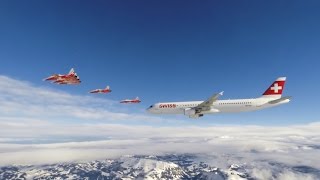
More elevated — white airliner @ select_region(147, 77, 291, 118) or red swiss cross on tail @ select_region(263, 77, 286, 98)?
red swiss cross on tail @ select_region(263, 77, 286, 98)

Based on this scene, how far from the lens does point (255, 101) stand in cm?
13588

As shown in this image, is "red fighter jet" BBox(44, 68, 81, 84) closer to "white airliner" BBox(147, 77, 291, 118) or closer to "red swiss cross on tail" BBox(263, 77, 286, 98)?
"white airliner" BBox(147, 77, 291, 118)

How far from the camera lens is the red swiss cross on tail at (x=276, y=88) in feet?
468

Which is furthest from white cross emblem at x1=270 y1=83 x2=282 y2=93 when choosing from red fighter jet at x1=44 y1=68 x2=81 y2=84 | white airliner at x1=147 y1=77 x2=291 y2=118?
red fighter jet at x1=44 y1=68 x2=81 y2=84

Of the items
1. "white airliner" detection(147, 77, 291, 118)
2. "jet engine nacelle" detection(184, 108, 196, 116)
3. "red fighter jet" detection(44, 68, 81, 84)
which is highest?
"red fighter jet" detection(44, 68, 81, 84)

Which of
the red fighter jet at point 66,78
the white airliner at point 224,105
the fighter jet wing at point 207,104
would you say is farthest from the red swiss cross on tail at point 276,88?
the red fighter jet at point 66,78

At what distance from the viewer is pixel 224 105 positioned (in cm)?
13412

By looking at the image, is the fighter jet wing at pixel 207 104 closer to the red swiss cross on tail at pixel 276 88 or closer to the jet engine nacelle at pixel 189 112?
the jet engine nacelle at pixel 189 112

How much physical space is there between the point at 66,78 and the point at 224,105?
70427mm

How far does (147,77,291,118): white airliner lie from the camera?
432ft

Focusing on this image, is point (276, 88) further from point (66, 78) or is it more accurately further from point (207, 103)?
point (66, 78)

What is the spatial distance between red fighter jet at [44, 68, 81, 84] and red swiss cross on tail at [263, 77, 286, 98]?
8936cm

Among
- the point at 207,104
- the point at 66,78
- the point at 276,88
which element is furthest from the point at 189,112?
the point at 66,78

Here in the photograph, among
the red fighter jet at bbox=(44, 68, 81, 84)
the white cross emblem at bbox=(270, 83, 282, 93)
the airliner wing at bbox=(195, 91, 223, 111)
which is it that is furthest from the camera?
the white cross emblem at bbox=(270, 83, 282, 93)
